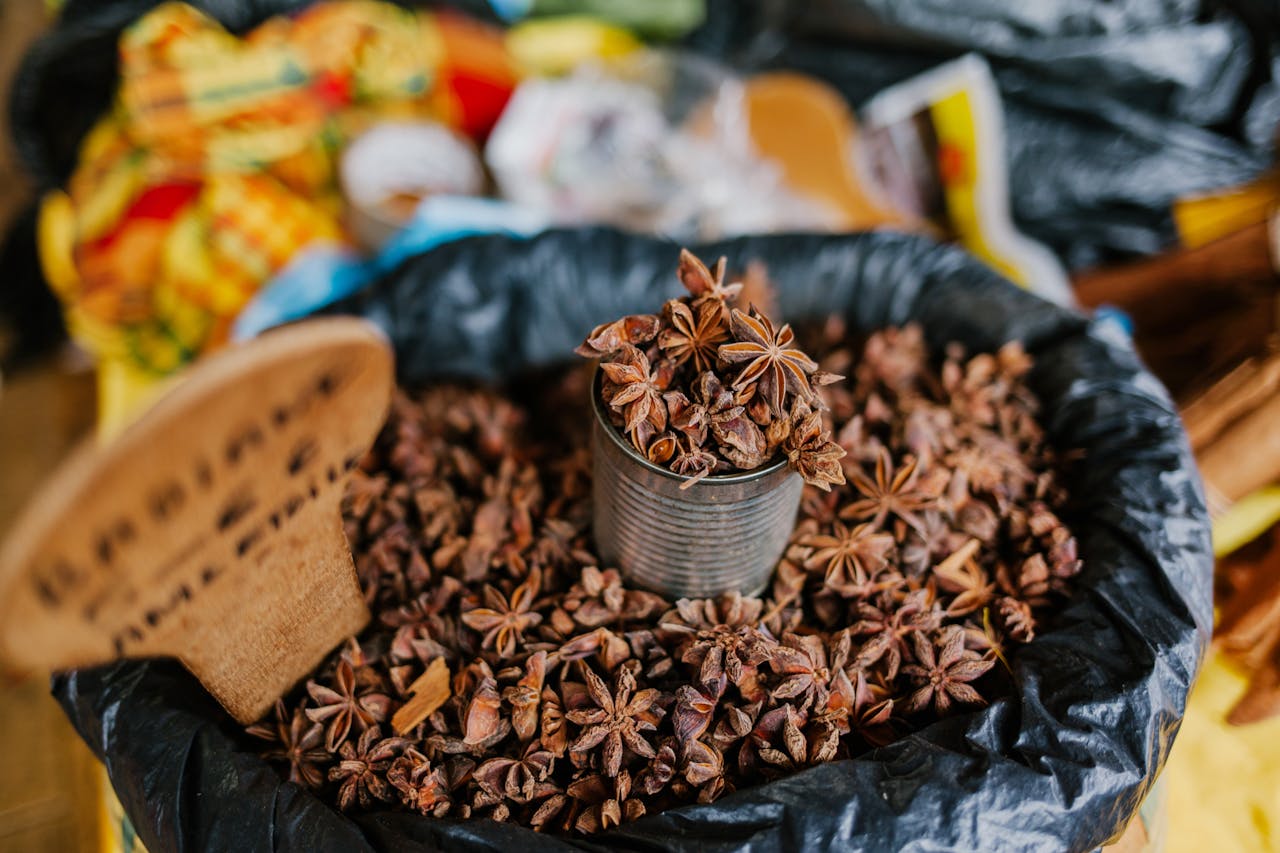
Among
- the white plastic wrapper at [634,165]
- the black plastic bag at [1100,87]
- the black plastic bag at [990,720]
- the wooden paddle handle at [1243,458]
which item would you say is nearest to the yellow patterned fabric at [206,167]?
the white plastic wrapper at [634,165]

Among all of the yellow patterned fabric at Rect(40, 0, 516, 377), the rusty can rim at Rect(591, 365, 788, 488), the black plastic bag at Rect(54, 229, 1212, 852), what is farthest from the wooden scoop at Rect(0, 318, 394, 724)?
the yellow patterned fabric at Rect(40, 0, 516, 377)

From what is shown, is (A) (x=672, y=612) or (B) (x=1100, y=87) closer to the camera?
(A) (x=672, y=612)

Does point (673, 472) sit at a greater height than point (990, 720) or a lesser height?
greater

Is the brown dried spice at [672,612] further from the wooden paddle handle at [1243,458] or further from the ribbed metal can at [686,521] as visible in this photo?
the wooden paddle handle at [1243,458]

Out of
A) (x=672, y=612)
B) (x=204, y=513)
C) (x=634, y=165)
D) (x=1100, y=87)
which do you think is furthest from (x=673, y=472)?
(x=1100, y=87)

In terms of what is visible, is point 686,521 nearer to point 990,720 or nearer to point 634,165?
point 990,720
